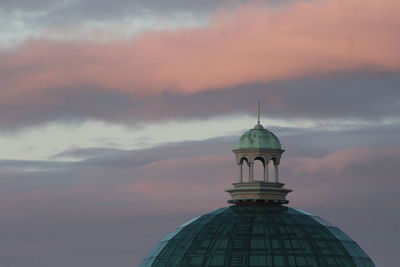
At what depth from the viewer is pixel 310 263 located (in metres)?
198

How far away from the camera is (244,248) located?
19862 centimetres

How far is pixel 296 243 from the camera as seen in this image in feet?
655

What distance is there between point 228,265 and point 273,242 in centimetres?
482

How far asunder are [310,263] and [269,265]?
160 inches

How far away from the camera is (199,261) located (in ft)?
654

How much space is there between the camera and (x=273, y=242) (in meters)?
199

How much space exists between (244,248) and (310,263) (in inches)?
242

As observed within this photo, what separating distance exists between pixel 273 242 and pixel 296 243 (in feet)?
7.27

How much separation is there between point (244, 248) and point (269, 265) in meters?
3.11

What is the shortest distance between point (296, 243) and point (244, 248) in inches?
194

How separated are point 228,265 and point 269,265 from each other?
12.3 feet

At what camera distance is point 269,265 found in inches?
7756

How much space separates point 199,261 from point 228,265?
3.16 metres
